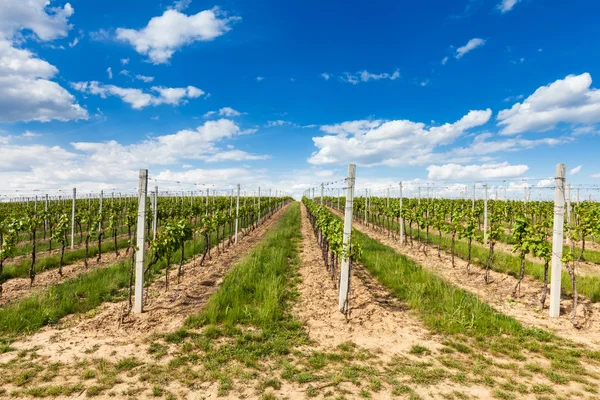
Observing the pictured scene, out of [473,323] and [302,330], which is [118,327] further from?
[473,323]

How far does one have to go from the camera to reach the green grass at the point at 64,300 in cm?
605

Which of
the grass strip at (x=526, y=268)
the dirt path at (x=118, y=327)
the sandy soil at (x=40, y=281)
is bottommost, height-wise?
the sandy soil at (x=40, y=281)

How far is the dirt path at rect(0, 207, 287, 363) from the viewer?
5.15 m

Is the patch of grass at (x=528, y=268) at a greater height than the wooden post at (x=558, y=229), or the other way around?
the wooden post at (x=558, y=229)

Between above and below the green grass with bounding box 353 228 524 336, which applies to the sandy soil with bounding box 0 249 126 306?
below

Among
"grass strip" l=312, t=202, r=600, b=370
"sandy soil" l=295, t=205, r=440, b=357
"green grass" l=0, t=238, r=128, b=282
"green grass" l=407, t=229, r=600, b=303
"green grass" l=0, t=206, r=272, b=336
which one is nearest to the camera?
A: "grass strip" l=312, t=202, r=600, b=370

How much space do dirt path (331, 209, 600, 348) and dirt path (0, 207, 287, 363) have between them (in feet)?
25.2

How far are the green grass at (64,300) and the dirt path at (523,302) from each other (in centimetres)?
998

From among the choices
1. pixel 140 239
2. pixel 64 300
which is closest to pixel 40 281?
pixel 64 300

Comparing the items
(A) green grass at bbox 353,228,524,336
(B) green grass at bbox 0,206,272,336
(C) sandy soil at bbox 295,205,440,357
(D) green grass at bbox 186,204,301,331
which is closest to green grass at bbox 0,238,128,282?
(B) green grass at bbox 0,206,272,336

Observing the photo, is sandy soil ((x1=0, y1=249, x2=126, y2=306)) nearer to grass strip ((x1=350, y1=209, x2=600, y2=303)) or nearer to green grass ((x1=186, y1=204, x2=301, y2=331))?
green grass ((x1=186, y1=204, x2=301, y2=331))

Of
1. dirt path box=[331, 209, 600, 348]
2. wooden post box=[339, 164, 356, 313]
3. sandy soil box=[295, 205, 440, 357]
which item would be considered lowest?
sandy soil box=[295, 205, 440, 357]

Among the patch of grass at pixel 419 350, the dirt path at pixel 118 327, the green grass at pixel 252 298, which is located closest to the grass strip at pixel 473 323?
the patch of grass at pixel 419 350

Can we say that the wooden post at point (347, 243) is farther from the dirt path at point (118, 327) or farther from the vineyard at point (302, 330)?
the dirt path at point (118, 327)
